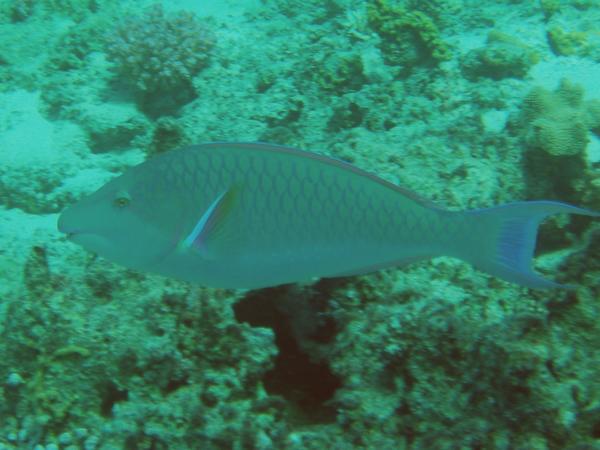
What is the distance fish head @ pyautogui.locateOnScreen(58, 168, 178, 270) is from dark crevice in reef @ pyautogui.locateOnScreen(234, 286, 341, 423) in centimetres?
103

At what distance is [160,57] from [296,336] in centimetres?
448

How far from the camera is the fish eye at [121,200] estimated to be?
1.77 m

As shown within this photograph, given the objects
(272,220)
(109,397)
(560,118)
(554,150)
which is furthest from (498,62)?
(109,397)

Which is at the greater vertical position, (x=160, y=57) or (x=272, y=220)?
(x=160, y=57)

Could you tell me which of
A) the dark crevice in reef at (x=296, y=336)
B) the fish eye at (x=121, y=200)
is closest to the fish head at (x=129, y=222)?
the fish eye at (x=121, y=200)

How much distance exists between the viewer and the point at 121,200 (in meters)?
1.77

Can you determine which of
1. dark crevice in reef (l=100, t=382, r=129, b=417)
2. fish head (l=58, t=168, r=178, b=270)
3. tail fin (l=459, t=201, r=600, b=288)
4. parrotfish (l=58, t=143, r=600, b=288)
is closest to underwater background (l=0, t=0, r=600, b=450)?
dark crevice in reef (l=100, t=382, r=129, b=417)

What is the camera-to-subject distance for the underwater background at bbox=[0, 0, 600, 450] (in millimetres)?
2084

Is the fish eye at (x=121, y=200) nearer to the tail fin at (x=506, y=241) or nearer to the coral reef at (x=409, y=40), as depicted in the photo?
the tail fin at (x=506, y=241)

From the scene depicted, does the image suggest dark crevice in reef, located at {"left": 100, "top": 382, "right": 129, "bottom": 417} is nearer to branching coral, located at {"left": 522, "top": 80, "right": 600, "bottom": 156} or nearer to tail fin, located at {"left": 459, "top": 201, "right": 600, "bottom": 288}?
tail fin, located at {"left": 459, "top": 201, "right": 600, "bottom": 288}

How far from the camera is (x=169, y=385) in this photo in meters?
2.42

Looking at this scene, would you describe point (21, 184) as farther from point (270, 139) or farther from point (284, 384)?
point (284, 384)

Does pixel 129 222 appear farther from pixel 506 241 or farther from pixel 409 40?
pixel 409 40

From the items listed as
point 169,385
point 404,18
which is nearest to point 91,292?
point 169,385
